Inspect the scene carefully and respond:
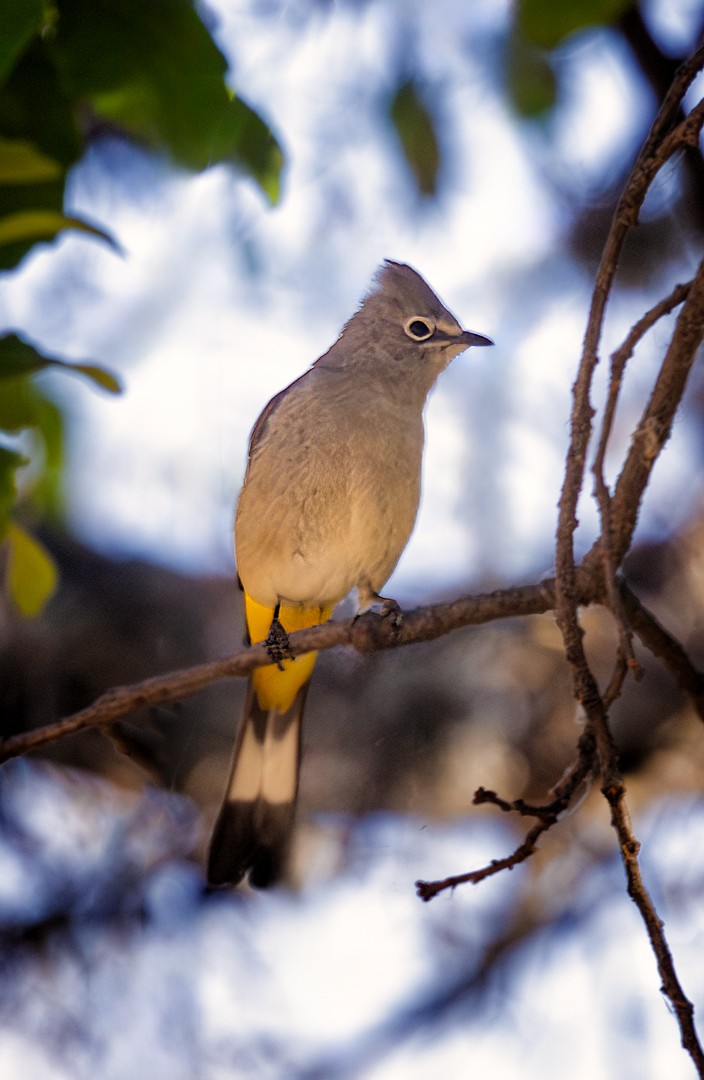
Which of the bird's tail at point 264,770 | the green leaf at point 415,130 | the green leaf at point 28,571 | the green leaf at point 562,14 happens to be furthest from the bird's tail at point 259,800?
the green leaf at point 562,14

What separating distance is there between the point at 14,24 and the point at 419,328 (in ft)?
5.91

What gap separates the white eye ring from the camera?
3203 millimetres

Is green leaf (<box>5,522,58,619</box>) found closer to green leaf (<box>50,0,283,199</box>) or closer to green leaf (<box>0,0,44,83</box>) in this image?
green leaf (<box>50,0,283,199</box>)

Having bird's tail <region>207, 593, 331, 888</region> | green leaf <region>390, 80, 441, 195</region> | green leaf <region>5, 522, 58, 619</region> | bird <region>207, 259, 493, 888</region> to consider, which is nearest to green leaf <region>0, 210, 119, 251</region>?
green leaf <region>5, 522, 58, 619</region>

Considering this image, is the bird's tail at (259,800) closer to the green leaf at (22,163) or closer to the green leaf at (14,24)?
the green leaf at (22,163)

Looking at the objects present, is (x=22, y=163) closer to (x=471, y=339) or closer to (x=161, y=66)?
(x=161, y=66)

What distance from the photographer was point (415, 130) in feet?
9.95

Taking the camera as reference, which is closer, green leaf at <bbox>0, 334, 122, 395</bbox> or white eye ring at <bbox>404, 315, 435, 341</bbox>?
green leaf at <bbox>0, 334, 122, 395</bbox>

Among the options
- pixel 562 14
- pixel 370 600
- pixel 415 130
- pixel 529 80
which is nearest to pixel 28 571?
pixel 370 600

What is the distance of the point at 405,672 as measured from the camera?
12.1 feet

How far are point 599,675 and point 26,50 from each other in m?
2.41

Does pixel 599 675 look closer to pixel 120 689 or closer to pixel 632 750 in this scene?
pixel 632 750

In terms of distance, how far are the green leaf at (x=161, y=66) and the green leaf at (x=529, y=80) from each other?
3.77 feet

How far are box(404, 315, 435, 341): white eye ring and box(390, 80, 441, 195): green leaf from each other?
1.27 ft
